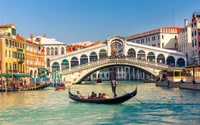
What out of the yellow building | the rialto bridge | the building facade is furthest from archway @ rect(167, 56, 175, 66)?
the yellow building

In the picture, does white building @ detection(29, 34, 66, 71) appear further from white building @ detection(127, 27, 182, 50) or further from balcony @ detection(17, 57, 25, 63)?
white building @ detection(127, 27, 182, 50)

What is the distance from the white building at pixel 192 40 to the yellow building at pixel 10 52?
1583cm

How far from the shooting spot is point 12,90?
22.3 meters

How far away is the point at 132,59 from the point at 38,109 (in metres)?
19.8

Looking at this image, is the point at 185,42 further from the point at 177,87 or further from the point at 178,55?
the point at 177,87

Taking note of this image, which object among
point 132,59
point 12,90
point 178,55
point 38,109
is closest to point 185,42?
point 178,55

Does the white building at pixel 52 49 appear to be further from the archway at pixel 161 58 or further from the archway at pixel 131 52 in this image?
the archway at pixel 161 58

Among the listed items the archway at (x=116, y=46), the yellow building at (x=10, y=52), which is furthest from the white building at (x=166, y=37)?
the yellow building at (x=10, y=52)

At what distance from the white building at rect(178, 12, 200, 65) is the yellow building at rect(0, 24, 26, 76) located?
15830mm

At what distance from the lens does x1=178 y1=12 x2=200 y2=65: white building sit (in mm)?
34062

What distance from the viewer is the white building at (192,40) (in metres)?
34.1

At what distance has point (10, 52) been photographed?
26.4 m

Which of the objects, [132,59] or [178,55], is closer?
[132,59]

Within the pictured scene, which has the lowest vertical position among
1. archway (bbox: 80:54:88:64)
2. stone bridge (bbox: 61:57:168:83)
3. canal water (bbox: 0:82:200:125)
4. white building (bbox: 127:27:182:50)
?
canal water (bbox: 0:82:200:125)
